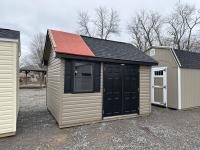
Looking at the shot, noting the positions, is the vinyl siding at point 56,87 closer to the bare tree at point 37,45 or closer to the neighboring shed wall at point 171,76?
the neighboring shed wall at point 171,76

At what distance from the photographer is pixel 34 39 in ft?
113

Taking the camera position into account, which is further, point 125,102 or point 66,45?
point 125,102

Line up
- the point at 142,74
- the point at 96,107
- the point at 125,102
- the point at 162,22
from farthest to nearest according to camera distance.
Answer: the point at 162,22, the point at 142,74, the point at 125,102, the point at 96,107

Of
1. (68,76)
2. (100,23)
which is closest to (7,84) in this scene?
(68,76)

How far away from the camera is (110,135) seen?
445cm

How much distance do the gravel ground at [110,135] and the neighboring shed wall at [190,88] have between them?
2.09 metres

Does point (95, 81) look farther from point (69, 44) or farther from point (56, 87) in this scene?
point (69, 44)

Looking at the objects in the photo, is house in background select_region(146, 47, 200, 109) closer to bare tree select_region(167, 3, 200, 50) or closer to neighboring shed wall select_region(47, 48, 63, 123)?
neighboring shed wall select_region(47, 48, 63, 123)

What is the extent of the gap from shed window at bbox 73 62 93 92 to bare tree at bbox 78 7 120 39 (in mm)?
20893

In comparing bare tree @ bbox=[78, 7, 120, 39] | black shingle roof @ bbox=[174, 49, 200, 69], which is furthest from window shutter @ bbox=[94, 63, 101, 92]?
bare tree @ bbox=[78, 7, 120, 39]

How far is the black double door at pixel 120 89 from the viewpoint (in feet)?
19.0

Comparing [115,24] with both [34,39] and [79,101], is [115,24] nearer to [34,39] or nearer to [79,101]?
[34,39]

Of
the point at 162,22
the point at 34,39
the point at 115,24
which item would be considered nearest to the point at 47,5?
the point at 115,24

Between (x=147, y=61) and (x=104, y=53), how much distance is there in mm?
1843
